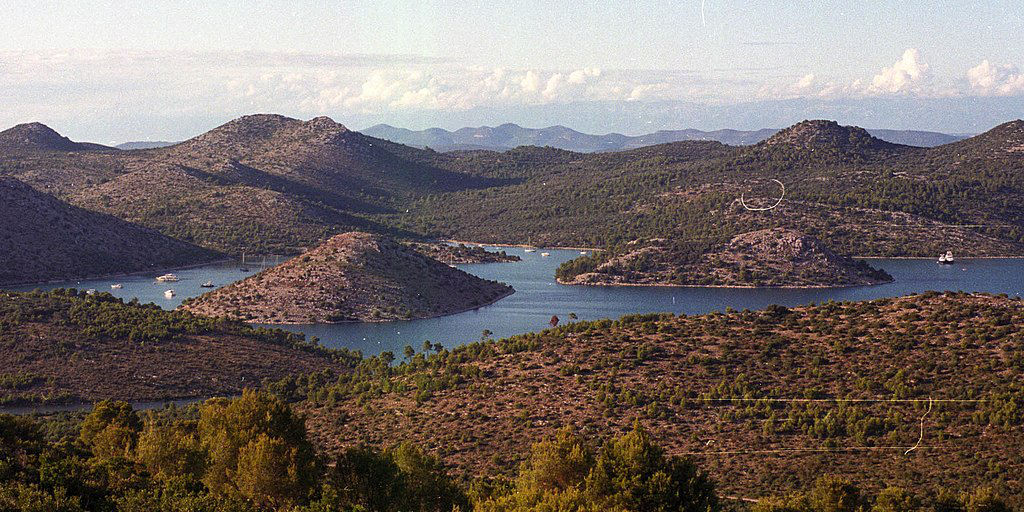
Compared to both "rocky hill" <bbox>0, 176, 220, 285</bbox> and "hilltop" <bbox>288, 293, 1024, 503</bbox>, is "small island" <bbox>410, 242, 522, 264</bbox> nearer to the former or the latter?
"rocky hill" <bbox>0, 176, 220, 285</bbox>

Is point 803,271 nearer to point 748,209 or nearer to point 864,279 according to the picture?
point 864,279

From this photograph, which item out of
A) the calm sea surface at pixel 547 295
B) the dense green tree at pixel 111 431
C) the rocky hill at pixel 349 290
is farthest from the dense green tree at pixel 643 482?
the rocky hill at pixel 349 290

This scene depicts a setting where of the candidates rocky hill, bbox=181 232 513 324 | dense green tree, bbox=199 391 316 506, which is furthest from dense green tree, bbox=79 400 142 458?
rocky hill, bbox=181 232 513 324

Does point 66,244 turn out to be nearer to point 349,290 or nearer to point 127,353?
point 349,290

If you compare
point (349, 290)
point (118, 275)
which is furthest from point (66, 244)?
point (349, 290)

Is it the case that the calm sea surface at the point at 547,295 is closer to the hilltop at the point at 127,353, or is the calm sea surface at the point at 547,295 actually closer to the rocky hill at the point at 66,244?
the rocky hill at the point at 66,244
